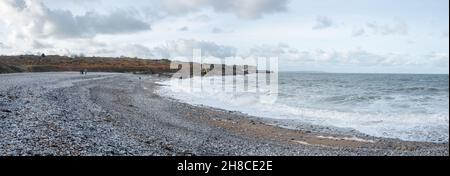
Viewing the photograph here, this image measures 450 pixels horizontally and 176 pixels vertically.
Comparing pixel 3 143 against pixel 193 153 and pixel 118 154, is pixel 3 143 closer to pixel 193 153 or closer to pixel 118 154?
pixel 118 154

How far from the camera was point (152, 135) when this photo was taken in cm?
2086

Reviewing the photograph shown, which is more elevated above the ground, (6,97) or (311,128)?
(6,97)

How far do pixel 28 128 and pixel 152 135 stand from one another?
5428mm
